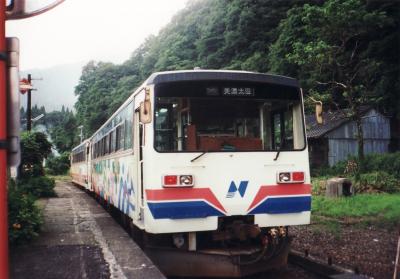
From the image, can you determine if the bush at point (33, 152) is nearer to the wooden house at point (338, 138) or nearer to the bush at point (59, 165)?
the wooden house at point (338, 138)

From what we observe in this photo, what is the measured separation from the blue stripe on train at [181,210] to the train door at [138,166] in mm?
876

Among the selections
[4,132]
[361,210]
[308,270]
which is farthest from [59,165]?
[4,132]

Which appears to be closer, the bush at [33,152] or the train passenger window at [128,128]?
the train passenger window at [128,128]

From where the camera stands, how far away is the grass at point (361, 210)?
37.4 ft

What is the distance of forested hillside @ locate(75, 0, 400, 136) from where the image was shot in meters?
21.7

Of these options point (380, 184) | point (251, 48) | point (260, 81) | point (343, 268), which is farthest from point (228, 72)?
point (251, 48)

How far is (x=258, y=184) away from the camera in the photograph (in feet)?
20.6

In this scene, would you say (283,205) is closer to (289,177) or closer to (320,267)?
(289,177)

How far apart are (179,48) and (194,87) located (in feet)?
160

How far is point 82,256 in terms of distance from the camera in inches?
261

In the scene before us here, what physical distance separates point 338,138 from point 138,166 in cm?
2721

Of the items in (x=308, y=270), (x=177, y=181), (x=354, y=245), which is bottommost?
(x=308, y=270)

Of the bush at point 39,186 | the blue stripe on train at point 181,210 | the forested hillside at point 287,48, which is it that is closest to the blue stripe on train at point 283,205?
the blue stripe on train at point 181,210

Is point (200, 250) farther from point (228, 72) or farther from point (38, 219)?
point (38, 219)
